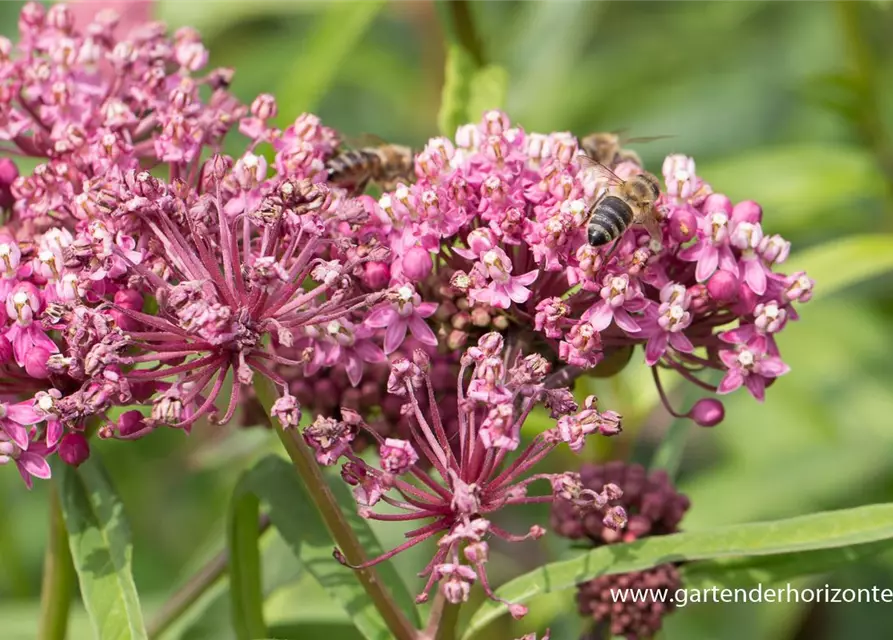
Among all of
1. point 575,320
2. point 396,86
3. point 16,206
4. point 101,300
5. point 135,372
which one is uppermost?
point 396,86

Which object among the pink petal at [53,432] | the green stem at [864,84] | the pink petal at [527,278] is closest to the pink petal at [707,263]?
the pink petal at [527,278]

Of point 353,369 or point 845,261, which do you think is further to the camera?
point 845,261

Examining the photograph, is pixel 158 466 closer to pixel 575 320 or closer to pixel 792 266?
pixel 792 266

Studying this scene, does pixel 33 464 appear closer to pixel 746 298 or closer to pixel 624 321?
pixel 624 321

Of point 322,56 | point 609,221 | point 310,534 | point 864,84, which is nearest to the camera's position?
point 609,221

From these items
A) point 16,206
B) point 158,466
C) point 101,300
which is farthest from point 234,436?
point 101,300

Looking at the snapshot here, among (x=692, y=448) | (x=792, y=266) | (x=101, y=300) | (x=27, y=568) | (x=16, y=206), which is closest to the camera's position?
(x=101, y=300)

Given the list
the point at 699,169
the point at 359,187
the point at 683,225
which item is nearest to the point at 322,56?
the point at 359,187

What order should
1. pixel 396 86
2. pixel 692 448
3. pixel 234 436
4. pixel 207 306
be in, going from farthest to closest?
pixel 692 448
pixel 396 86
pixel 234 436
pixel 207 306
